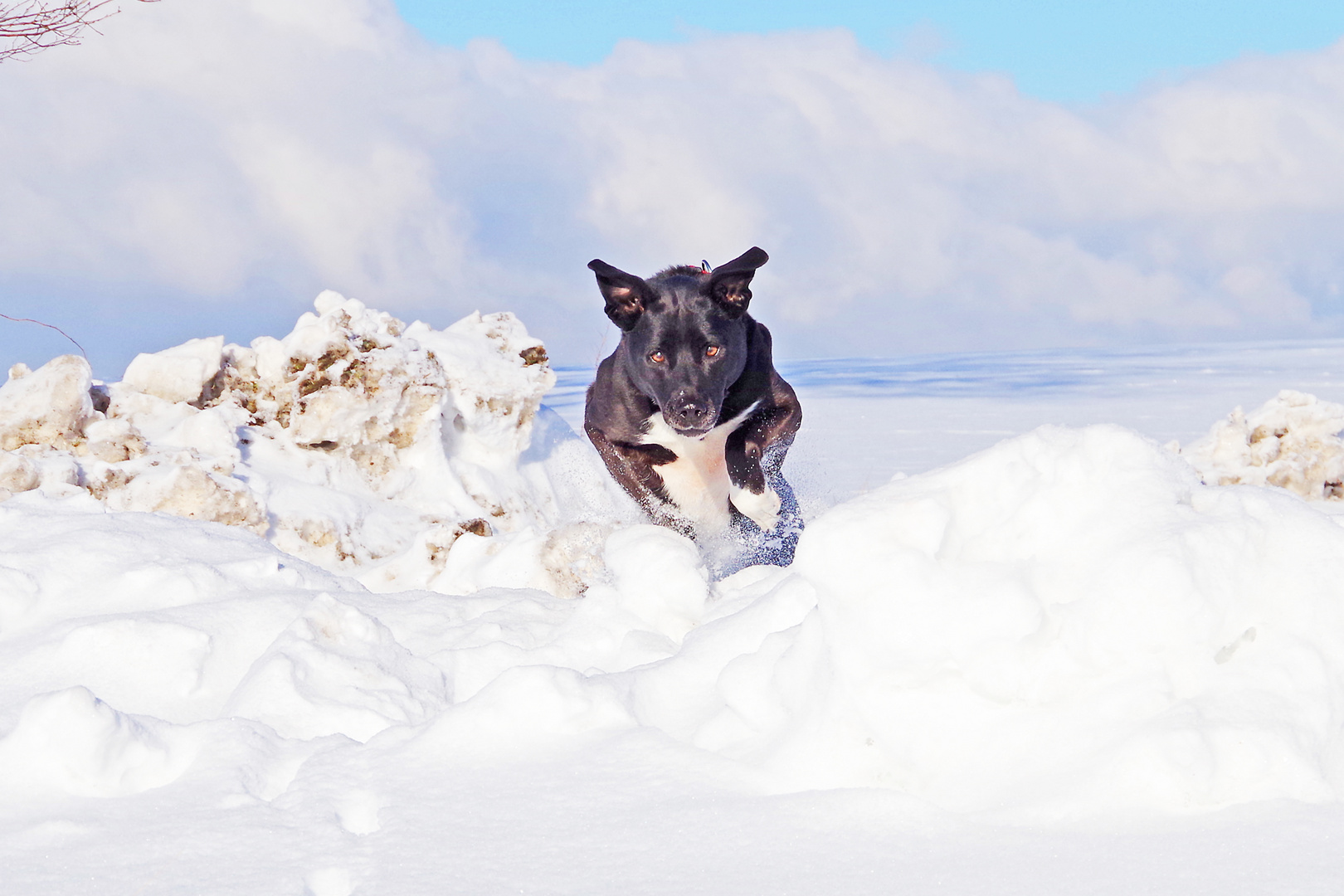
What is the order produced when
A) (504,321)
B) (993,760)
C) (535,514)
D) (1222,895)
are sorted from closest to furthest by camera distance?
1. (1222,895)
2. (993,760)
3. (535,514)
4. (504,321)

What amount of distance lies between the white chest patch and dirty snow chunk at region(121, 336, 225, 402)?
4.25 meters

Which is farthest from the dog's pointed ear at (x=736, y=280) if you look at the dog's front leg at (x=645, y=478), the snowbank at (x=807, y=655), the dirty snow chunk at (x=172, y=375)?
the dirty snow chunk at (x=172, y=375)

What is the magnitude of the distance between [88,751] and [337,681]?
2.47ft

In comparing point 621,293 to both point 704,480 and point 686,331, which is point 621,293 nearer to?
point 686,331

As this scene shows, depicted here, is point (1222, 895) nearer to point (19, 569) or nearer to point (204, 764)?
point (204, 764)

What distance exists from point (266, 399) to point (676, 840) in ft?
22.8

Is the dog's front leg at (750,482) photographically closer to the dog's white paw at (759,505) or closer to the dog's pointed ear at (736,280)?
the dog's white paw at (759,505)

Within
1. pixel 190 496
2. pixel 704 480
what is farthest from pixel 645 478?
pixel 190 496

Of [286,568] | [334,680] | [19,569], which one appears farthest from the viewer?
[286,568]

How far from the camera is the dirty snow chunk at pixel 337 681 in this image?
280cm

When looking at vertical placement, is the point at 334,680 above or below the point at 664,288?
below

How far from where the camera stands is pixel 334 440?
7762mm

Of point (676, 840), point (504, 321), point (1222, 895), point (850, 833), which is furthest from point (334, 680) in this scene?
point (504, 321)

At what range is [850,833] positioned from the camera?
194 cm
